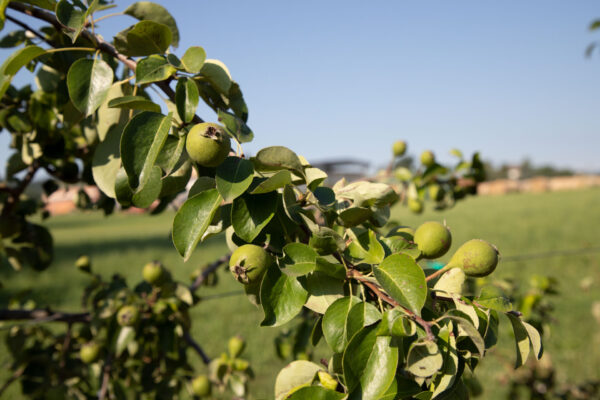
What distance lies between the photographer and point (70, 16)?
0.79m

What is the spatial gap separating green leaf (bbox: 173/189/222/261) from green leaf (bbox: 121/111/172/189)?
73mm

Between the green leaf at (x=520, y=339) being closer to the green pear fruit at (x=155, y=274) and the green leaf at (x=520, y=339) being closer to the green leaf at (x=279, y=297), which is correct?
the green leaf at (x=279, y=297)

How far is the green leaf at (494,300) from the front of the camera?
2.07 ft

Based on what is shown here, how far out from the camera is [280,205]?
716mm

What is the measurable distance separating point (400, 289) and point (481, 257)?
195 mm

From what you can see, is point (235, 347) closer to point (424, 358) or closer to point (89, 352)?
point (89, 352)

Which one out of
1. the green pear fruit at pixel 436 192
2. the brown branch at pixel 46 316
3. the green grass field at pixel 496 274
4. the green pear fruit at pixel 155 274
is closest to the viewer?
the green pear fruit at pixel 155 274

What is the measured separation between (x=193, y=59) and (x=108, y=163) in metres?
0.25

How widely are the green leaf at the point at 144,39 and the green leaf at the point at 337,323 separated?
1.78 feet

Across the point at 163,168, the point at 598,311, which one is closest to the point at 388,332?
the point at 163,168

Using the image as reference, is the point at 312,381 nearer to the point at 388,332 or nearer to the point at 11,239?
the point at 388,332

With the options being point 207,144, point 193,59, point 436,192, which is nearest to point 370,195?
point 207,144

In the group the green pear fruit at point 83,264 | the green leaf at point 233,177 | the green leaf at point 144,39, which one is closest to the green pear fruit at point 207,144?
the green leaf at point 233,177

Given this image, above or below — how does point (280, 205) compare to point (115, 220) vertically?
above
